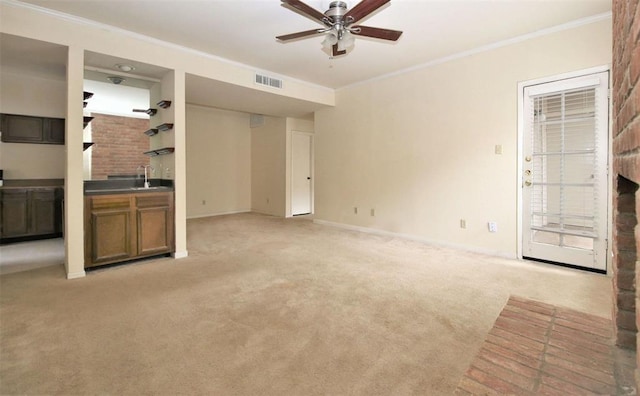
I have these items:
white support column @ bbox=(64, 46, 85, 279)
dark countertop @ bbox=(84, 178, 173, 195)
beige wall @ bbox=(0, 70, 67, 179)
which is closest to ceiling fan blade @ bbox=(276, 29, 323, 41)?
white support column @ bbox=(64, 46, 85, 279)

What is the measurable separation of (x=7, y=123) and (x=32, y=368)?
4.57 metres

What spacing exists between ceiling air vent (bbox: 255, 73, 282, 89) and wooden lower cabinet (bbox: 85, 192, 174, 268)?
2.16m

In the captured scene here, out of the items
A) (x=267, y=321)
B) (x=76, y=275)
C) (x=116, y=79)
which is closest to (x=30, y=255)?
(x=76, y=275)

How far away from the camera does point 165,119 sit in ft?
13.2

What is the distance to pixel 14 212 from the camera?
4449 millimetres

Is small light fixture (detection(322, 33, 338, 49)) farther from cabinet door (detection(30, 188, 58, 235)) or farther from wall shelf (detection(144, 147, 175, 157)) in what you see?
cabinet door (detection(30, 188, 58, 235))

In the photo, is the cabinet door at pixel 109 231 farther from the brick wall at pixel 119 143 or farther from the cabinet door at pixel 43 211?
the cabinet door at pixel 43 211

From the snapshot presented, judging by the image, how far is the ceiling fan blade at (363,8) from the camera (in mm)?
2264

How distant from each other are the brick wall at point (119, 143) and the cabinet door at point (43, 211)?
113 centimetres

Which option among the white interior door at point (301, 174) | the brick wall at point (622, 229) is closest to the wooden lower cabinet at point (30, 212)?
the white interior door at point (301, 174)

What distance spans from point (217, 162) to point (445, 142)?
5.21 metres

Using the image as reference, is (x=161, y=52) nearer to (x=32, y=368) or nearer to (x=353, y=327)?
(x=32, y=368)

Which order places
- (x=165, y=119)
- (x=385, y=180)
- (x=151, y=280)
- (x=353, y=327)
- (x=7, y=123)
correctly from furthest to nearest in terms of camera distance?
(x=385, y=180) → (x=7, y=123) → (x=165, y=119) → (x=151, y=280) → (x=353, y=327)

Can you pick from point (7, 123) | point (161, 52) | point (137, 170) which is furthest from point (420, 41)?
point (7, 123)
